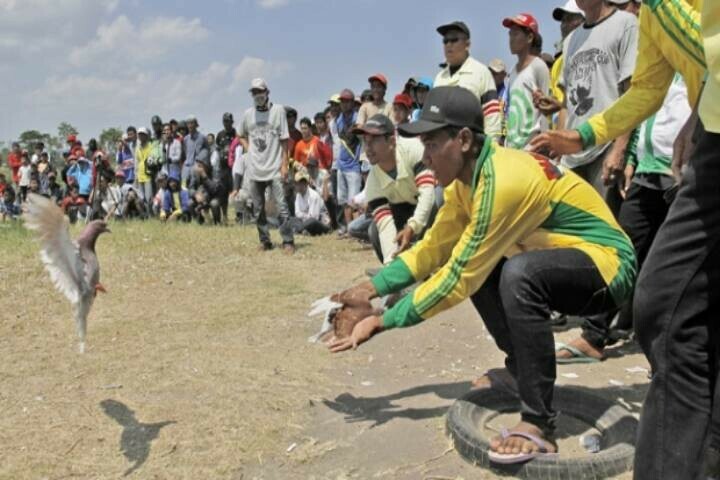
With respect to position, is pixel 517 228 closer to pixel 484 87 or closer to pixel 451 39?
pixel 484 87

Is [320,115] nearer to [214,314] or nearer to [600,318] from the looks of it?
[214,314]

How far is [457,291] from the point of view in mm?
3029

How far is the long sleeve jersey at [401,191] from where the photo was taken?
5.25 metres

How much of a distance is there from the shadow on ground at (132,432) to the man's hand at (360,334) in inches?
46.6

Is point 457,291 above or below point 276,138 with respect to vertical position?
below

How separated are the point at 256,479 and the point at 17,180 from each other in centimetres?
1923

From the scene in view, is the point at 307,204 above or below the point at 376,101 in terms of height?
below

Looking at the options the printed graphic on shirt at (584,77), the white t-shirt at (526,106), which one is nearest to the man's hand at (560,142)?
the printed graphic on shirt at (584,77)

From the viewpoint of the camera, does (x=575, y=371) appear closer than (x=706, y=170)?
No

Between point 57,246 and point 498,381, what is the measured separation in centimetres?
257

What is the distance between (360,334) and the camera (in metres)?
3.13

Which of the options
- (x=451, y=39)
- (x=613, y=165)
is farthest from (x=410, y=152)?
(x=613, y=165)

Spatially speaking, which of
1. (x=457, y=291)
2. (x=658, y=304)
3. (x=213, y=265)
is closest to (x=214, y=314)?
(x=213, y=265)

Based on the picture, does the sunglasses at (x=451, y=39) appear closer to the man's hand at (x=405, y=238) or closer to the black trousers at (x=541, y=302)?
the man's hand at (x=405, y=238)
